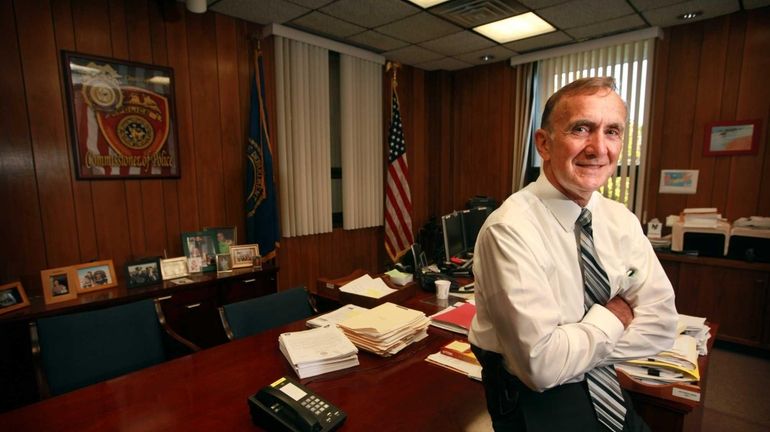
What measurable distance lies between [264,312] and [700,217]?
3.61 m

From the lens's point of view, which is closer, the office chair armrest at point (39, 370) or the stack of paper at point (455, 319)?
the office chair armrest at point (39, 370)

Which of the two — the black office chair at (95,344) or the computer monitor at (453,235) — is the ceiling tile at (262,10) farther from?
the black office chair at (95,344)

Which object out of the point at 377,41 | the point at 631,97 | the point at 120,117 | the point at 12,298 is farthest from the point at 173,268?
the point at 631,97

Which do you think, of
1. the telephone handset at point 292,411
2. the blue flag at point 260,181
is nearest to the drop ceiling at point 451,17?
the blue flag at point 260,181

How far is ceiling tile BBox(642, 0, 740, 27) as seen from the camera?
10.1 ft

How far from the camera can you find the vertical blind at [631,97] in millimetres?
3742

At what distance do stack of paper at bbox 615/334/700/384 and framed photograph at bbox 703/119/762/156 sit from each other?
2911 mm

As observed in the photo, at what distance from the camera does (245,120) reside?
135 inches

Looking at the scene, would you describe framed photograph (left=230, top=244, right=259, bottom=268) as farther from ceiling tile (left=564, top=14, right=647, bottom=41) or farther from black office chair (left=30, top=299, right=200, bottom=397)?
ceiling tile (left=564, top=14, right=647, bottom=41)

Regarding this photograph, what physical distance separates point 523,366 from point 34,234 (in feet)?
9.74

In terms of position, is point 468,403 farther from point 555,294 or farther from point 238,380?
point 238,380

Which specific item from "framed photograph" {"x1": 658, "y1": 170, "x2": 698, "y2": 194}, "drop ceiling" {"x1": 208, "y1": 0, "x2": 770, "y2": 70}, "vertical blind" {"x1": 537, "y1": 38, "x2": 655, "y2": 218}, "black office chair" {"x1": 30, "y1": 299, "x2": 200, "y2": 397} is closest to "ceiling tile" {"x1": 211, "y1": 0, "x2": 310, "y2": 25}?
"drop ceiling" {"x1": 208, "y1": 0, "x2": 770, "y2": 70}

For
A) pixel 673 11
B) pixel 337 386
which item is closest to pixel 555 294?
pixel 337 386

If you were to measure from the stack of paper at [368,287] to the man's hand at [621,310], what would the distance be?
1.29m
